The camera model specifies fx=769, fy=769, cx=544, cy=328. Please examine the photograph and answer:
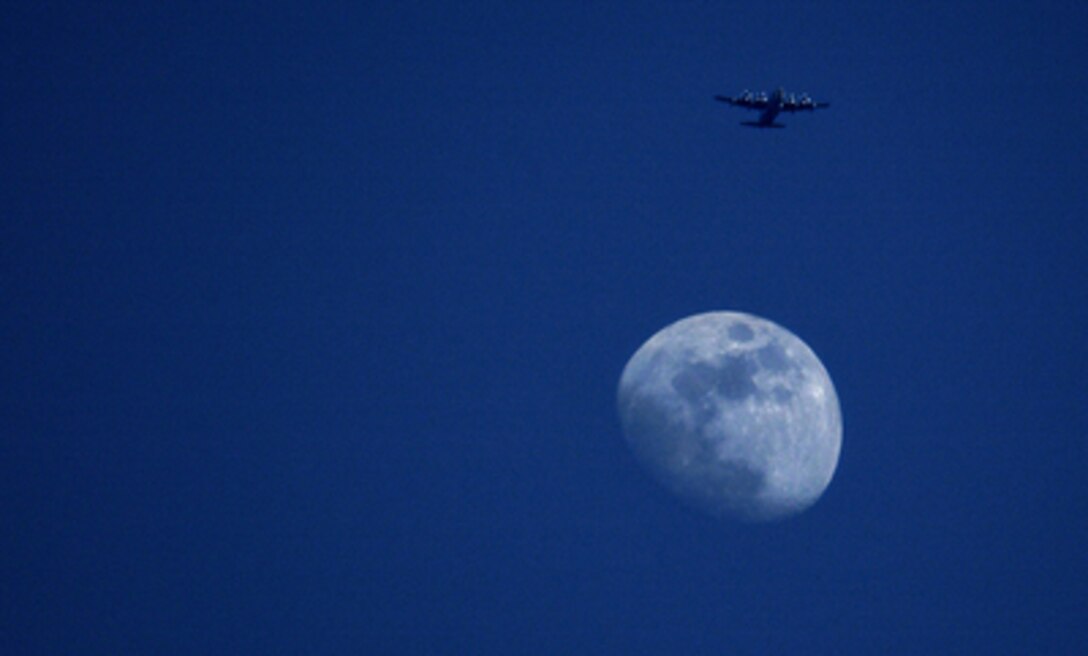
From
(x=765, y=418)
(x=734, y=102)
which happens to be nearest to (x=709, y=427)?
(x=765, y=418)

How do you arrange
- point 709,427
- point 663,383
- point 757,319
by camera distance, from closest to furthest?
point 709,427 < point 663,383 < point 757,319

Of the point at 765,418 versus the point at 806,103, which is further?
the point at 806,103

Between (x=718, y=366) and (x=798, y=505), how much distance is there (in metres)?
8.84

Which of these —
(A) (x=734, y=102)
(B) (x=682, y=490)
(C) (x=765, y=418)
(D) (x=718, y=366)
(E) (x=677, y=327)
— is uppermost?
(A) (x=734, y=102)

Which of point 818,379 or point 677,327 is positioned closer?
point 818,379

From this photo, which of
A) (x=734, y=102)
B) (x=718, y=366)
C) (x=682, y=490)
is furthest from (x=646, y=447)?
(x=734, y=102)

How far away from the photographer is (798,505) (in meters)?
42.0

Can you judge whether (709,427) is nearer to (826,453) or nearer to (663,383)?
(663,383)

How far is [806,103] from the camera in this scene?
4834 centimetres

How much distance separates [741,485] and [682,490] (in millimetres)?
3092

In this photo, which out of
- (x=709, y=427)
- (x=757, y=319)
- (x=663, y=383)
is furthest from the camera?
(x=757, y=319)

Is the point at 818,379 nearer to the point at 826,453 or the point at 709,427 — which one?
the point at 826,453

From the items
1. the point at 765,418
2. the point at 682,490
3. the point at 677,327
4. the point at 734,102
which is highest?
the point at 734,102

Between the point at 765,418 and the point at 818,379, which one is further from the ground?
the point at 818,379
